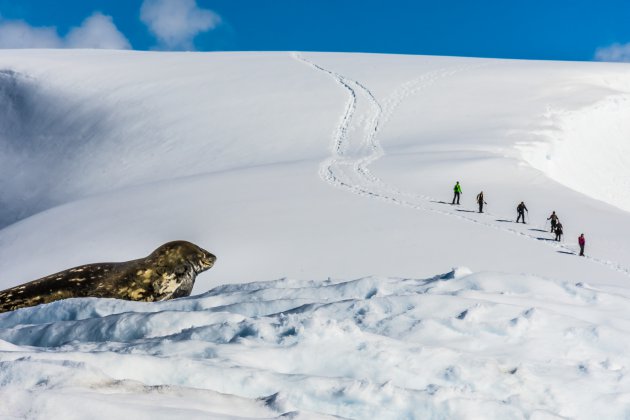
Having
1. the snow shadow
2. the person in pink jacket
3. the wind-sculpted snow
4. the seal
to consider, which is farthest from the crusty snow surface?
the seal

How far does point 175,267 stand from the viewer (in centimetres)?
1413

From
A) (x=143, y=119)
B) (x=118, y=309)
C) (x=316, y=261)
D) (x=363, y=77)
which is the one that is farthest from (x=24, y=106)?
(x=118, y=309)

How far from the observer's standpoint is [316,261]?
17.2m

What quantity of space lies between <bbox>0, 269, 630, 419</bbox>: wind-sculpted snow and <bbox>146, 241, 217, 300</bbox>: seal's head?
334cm

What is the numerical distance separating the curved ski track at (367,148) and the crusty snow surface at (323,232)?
0.18 metres

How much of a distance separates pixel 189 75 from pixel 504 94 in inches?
878

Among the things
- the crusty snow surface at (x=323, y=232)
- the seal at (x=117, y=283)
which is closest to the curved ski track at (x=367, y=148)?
the crusty snow surface at (x=323, y=232)

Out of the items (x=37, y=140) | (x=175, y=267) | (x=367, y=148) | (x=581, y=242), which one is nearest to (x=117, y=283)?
(x=175, y=267)

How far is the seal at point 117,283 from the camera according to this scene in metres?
13.1

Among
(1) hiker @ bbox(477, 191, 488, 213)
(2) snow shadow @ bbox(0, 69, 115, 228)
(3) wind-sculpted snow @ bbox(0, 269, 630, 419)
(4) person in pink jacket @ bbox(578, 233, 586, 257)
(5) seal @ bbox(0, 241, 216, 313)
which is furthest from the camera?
(2) snow shadow @ bbox(0, 69, 115, 228)

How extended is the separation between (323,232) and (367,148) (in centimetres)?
1638

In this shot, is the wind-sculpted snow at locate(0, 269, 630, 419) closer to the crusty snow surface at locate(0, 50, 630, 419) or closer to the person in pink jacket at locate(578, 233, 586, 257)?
the crusty snow surface at locate(0, 50, 630, 419)

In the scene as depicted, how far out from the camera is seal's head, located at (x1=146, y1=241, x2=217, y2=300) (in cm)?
1375

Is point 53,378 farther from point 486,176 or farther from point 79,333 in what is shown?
point 486,176
